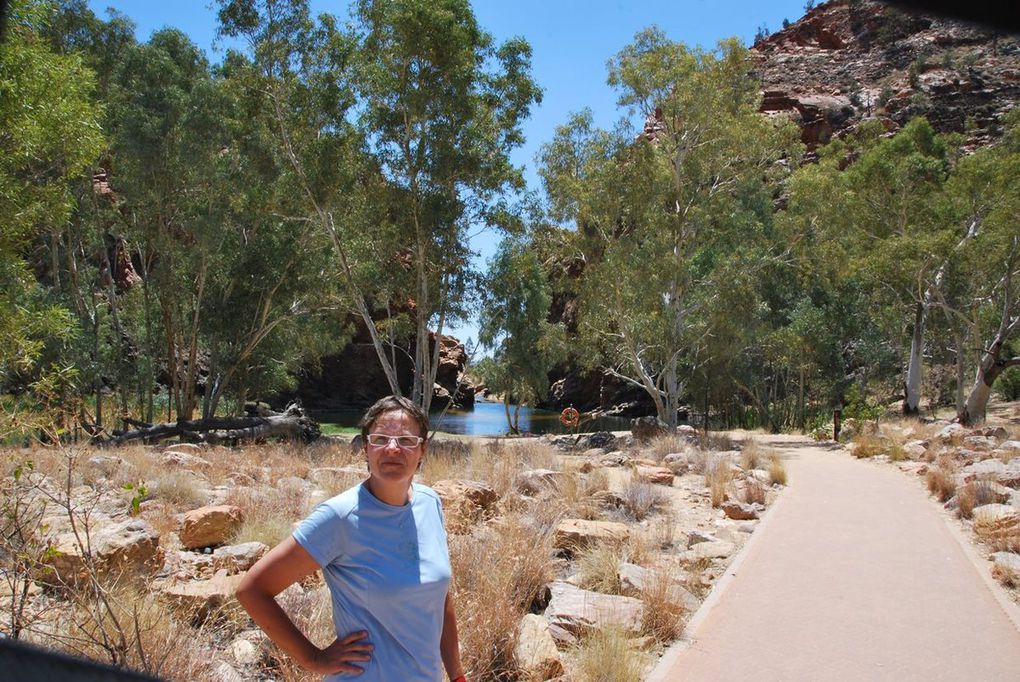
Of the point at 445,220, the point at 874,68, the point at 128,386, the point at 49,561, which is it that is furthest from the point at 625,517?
the point at 874,68

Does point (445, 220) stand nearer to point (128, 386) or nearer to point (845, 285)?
point (128, 386)

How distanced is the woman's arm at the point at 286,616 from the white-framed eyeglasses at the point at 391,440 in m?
0.44

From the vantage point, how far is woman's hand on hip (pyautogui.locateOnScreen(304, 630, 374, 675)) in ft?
7.43

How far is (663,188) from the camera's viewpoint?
77.9 ft

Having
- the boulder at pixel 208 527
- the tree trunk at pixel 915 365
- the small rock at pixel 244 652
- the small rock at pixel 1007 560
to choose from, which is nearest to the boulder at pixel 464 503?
the boulder at pixel 208 527

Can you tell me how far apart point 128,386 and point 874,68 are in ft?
229

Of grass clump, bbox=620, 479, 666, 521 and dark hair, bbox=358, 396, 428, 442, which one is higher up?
dark hair, bbox=358, 396, 428, 442

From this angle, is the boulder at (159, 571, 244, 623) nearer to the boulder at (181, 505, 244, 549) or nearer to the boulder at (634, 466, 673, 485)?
the boulder at (181, 505, 244, 549)

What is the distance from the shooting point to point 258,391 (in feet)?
97.9

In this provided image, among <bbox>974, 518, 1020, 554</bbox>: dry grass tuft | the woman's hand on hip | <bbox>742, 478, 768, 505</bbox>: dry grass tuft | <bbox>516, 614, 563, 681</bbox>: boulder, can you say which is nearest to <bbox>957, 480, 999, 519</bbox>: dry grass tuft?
<bbox>974, 518, 1020, 554</bbox>: dry grass tuft

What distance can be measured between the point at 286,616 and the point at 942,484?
469 inches

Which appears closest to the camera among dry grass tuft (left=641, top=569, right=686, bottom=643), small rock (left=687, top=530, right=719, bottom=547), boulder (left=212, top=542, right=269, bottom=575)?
dry grass tuft (left=641, top=569, right=686, bottom=643)

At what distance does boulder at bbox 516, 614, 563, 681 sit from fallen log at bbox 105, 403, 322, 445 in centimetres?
1503

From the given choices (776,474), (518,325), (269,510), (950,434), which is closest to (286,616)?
(269,510)
